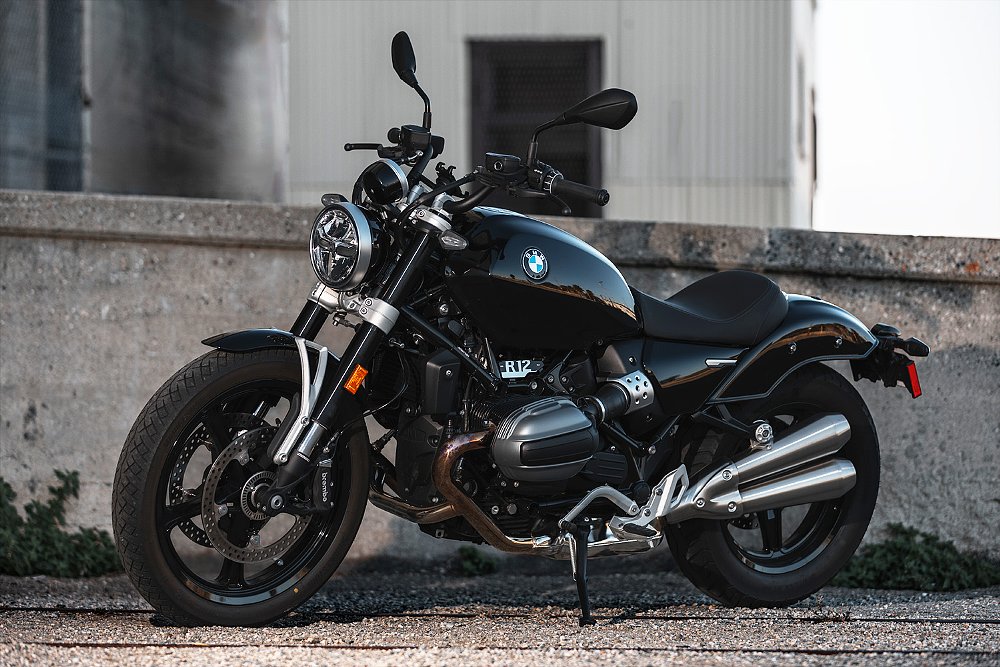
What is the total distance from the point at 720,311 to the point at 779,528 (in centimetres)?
82

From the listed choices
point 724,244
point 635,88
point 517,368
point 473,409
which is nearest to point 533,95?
point 635,88

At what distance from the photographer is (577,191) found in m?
3.14

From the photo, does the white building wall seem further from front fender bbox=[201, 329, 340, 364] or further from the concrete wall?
front fender bbox=[201, 329, 340, 364]

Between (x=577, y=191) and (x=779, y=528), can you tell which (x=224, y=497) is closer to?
(x=577, y=191)

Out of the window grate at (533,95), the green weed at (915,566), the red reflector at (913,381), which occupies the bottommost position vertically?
the green weed at (915,566)

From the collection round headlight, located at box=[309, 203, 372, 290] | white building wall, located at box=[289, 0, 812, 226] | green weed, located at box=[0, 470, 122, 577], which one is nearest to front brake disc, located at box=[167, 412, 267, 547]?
round headlight, located at box=[309, 203, 372, 290]

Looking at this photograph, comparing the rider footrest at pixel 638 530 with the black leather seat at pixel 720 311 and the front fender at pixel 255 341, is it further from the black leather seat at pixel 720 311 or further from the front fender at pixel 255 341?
the front fender at pixel 255 341

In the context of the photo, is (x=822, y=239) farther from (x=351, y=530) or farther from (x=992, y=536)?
(x=351, y=530)

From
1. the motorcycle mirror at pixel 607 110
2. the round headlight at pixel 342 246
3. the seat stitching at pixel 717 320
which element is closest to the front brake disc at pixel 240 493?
the round headlight at pixel 342 246

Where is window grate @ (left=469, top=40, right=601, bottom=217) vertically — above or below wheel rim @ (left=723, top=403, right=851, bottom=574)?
above

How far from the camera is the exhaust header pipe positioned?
12.2 ft

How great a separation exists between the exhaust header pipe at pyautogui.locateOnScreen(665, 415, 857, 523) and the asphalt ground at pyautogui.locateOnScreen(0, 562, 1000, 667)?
0.35 metres

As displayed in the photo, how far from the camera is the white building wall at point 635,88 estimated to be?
9.51 m

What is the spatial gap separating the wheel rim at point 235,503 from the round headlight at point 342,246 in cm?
34
